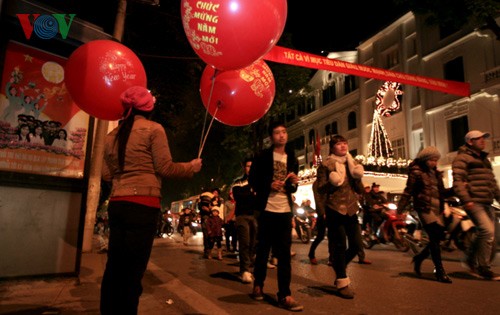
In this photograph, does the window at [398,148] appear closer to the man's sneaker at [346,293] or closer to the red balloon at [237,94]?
the red balloon at [237,94]

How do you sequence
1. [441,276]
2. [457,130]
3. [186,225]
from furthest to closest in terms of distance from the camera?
[457,130] < [186,225] < [441,276]

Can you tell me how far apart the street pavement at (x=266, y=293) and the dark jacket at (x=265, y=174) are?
1.11m

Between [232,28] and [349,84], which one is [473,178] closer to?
[232,28]

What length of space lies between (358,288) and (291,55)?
6.50 meters

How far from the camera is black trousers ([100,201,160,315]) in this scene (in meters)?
2.74

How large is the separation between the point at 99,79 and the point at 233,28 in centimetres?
159

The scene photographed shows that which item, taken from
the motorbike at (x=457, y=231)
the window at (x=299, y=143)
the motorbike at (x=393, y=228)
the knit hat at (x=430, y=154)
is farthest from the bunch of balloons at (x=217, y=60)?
the window at (x=299, y=143)

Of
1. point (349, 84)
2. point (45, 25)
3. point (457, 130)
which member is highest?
point (349, 84)

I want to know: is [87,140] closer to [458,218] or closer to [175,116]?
[458,218]

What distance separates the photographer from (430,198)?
5332mm

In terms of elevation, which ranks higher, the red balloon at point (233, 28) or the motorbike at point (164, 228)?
the red balloon at point (233, 28)

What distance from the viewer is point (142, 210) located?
2.82 m

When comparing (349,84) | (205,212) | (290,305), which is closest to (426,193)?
(290,305)

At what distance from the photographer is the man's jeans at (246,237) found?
5.90 metres
